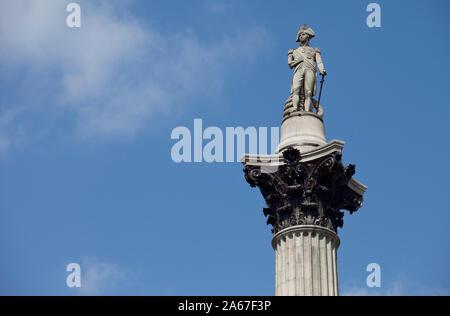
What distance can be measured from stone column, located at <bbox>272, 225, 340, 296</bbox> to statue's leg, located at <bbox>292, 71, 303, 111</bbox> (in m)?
5.58

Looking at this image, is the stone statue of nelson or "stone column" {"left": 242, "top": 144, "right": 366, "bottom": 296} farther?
the stone statue of nelson

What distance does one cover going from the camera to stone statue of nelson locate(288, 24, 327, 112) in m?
36.8

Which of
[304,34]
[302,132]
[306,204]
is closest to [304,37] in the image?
[304,34]

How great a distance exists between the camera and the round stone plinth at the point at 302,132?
3494cm

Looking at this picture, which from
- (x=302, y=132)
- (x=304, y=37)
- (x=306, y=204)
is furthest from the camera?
(x=304, y=37)

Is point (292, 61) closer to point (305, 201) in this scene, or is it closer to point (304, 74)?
point (304, 74)

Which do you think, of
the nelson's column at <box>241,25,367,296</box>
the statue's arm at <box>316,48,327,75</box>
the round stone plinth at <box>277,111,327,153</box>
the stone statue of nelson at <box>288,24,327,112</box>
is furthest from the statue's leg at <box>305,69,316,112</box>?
the nelson's column at <box>241,25,367,296</box>

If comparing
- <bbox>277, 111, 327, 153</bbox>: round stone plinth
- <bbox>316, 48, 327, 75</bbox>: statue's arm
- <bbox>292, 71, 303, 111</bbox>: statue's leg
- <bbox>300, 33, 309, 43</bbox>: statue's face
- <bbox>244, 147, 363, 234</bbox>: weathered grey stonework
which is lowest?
<bbox>244, 147, 363, 234</bbox>: weathered grey stonework

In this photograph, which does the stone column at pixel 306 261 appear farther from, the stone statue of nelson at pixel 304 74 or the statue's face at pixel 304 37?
the statue's face at pixel 304 37

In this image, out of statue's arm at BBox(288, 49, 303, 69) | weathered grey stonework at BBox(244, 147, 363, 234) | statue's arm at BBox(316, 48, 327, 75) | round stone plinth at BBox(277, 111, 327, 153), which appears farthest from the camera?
statue's arm at BBox(288, 49, 303, 69)

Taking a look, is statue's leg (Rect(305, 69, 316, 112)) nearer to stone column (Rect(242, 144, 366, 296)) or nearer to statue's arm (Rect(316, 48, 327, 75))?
statue's arm (Rect(316, 48, 327, 75))

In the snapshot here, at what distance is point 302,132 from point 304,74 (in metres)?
2.78

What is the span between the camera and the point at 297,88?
36.9 m
